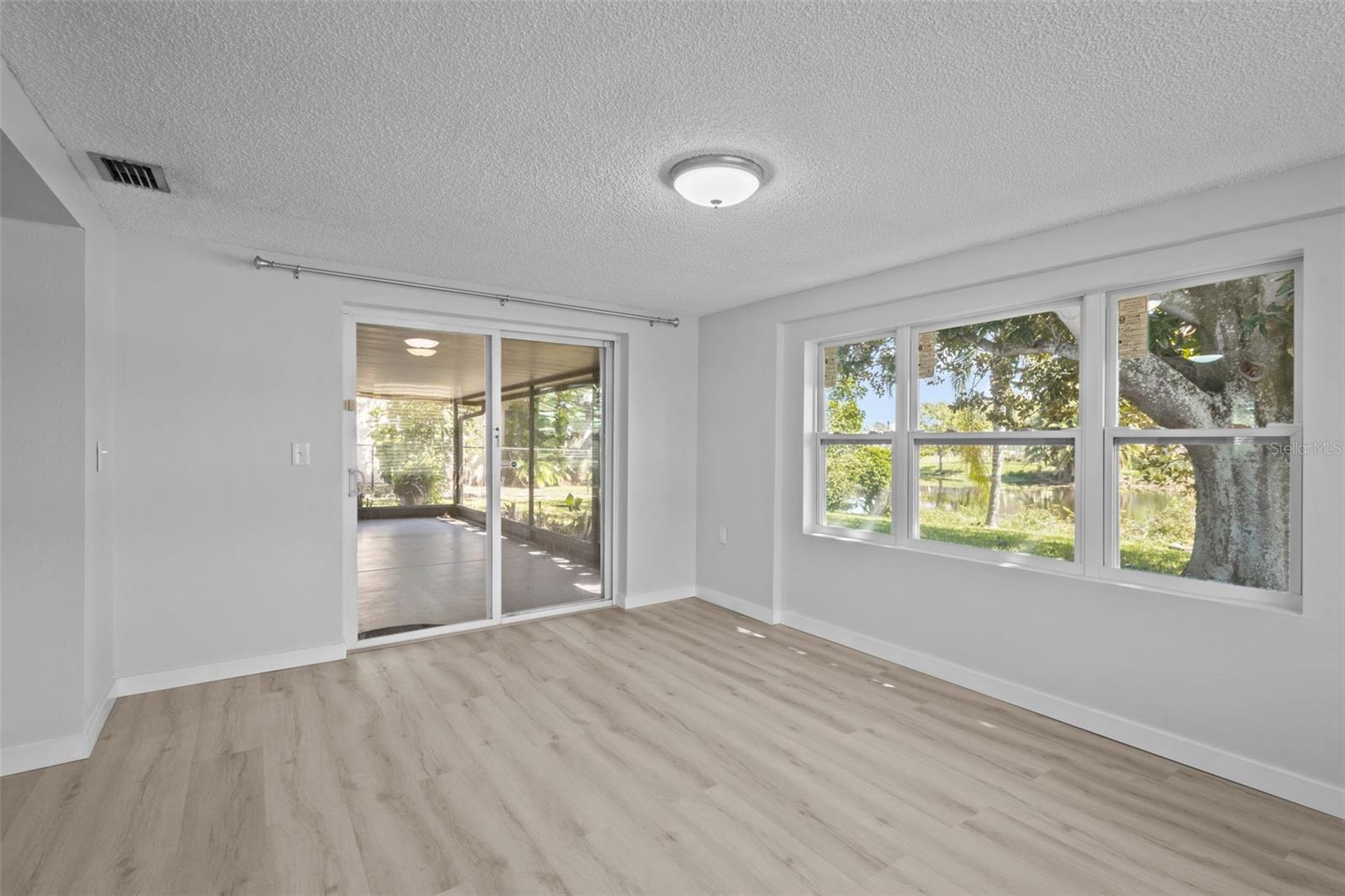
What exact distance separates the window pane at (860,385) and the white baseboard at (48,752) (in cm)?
418

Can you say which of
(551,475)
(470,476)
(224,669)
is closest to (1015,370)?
(551,475)

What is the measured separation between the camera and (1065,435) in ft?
10.3

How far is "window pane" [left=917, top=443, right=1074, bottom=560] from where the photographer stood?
3189mm

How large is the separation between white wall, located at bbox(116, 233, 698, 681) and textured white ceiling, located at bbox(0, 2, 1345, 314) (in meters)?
0.41

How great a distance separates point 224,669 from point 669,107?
3.65 metres

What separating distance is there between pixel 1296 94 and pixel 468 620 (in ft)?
15.5

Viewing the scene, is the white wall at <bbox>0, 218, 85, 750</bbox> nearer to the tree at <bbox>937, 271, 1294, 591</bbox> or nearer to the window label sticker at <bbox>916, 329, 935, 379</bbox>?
the window label sticker at <bbox>916, 329, 935, 379</bbox>

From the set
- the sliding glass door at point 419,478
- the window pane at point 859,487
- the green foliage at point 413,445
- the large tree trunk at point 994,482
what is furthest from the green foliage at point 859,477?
the green foliage at point 413,445

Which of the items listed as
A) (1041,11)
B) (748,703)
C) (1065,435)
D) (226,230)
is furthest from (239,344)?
(1065,435)

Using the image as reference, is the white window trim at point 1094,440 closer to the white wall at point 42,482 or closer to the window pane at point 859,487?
the window pane at point 859,487

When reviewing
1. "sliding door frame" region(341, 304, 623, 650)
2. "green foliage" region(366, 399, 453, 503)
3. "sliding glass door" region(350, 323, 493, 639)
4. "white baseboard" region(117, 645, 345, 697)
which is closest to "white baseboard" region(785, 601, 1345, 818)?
"sliding door frame" region(341, 304, 623, 650)

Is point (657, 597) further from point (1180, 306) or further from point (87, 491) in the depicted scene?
point (1180, 306)

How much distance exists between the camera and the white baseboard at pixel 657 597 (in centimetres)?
500

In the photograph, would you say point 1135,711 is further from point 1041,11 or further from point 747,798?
point 1041,11
